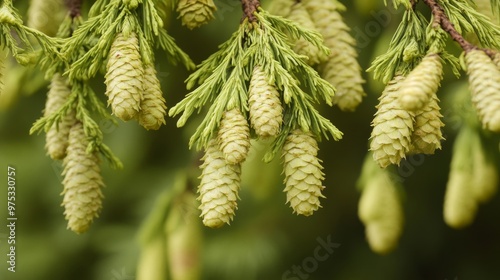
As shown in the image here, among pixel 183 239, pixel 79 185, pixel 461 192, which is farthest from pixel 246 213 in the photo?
pixel 79 185

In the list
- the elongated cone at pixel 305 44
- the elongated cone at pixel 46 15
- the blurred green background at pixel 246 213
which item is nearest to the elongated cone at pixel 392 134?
the elongated cone at pixel 305 44

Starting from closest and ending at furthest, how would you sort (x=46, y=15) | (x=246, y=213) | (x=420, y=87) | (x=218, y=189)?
(x=420, y=87), (x=218, y=189), (x=46, y=15), (x=246, y=213)

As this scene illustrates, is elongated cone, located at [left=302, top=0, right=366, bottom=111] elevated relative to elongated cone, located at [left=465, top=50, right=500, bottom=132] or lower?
elevated

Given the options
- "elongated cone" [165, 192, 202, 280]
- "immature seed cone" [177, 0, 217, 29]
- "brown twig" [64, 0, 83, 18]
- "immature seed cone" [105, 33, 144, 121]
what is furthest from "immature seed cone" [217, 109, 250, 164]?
"elongated cone" [165, 192, 202, 280]

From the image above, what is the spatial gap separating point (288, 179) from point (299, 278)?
1.48 meters

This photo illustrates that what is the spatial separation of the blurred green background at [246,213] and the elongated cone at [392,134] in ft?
3.57

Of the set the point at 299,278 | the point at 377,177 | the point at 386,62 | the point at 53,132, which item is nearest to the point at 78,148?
the point at 53,132

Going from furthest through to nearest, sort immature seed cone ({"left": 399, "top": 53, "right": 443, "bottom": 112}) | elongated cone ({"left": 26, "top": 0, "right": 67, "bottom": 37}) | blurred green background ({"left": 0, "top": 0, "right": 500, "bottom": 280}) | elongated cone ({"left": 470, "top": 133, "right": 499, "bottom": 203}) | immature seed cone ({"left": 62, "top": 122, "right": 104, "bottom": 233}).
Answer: blurred green background ({"left": 0, "top": 0, "right": 500, "bottom": 280}) < elongated cone ({"left": 470, "top": 133, "right": 499, "bottom": 203}) < elongated cone ({"left": 26, "top": 0, "right": 67, "bottom": 37}) < immature seed cone ({"left": 62, "top": 122, "right": 104, "bottom": 233}) < immature seed cone ({"left": 399, "top": 53, "right": 443, "bottom": 112})

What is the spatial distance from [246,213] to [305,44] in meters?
1.09

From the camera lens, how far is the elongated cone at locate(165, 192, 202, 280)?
147 centimetres

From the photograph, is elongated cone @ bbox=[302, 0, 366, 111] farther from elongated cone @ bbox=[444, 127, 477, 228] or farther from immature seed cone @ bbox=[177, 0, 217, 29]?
elongated cone @ bbox=[444, 127, 477, 228]

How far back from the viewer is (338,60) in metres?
1.20

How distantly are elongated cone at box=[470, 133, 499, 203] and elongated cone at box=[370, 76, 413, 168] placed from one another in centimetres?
67

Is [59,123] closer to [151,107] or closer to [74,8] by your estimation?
[74,8]
